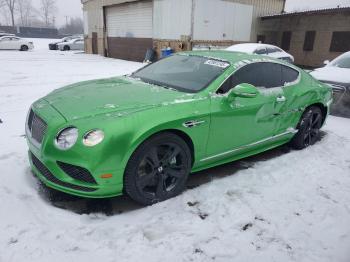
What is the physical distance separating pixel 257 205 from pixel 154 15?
1631 centimetres

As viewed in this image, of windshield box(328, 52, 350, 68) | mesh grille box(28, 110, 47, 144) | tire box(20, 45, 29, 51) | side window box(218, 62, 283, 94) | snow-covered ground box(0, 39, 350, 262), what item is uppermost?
side window box(218, 62, 283, 94)

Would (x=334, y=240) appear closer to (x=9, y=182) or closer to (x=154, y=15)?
(x=9, y=182)

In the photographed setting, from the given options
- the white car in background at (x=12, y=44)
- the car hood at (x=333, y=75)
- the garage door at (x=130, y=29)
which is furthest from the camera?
the white car in background at (x=12, y=44)

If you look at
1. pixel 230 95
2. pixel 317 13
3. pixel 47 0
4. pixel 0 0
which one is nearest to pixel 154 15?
pixel 317 13

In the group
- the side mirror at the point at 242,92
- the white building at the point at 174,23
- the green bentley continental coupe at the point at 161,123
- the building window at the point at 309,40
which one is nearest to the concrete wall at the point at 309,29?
the building window at the point at 309,40

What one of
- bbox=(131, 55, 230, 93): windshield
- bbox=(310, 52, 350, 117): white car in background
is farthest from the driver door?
bbox=(310, 52, 350, 117): white car in background

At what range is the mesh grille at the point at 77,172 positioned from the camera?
2.85 metres

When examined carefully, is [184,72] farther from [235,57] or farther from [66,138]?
[66,138]

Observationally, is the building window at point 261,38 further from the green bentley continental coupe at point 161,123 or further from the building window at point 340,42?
the green bentley continental coupe at point 161,123

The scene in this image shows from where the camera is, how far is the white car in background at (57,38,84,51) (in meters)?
29.9

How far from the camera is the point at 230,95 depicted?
362 cm

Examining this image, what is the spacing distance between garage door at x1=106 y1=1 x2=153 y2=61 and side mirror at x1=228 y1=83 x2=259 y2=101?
1586 centimetres

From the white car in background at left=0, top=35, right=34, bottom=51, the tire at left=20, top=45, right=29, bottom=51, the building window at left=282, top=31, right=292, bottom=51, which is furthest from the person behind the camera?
the tire at left=20, top=45, right=29, bottom=51

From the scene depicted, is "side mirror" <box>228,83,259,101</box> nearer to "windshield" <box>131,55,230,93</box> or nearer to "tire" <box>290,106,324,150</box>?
"windshield" <box>131,55,230,93</box>
